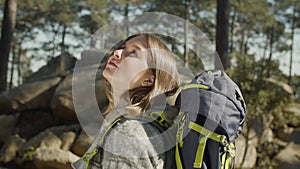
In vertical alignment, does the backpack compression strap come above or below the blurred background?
above

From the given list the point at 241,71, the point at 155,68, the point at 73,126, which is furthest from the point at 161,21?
the point at 73,126

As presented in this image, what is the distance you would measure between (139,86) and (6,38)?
10265 mm

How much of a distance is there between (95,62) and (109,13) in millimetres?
16152

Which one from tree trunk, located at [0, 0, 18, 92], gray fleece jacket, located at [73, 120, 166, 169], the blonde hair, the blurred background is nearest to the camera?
gray fleece jacket, located at [73, 120, 166, 169]

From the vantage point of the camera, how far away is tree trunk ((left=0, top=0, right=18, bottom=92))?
1039 cm

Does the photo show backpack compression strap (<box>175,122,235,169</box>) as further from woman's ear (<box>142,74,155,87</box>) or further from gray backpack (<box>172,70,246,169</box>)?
woman's ear (<box>142,74,155,87</box>)

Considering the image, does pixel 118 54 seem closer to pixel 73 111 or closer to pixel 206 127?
pixel 206 127

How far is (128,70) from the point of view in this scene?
1188mm

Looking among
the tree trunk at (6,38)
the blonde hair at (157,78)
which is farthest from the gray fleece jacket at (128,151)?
the tree trunk at (6,38)

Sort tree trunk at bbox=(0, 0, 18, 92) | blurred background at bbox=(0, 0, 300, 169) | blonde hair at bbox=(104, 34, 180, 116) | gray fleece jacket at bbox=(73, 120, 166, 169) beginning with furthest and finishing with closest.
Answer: tree trunk at bbox=(0, 0, 18, 92) → blurred background at bbox=(0, 0, 300, 169) → blonde hair at bbox=(104, 34, 180, 116) → gray fleece jacket at bbox=(73, 120, 166, 169)

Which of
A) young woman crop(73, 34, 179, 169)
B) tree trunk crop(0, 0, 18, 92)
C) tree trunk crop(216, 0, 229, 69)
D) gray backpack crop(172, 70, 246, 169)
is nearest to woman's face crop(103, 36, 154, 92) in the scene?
young woman crop(73, 34, 179, 169)

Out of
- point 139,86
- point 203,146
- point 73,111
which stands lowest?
point 73,111

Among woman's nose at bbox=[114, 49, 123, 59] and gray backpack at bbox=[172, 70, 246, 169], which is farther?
woman's nose at bbox=[114, 49, 123, 59]

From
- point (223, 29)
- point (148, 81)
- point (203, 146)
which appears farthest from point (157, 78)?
point (223, 29)
